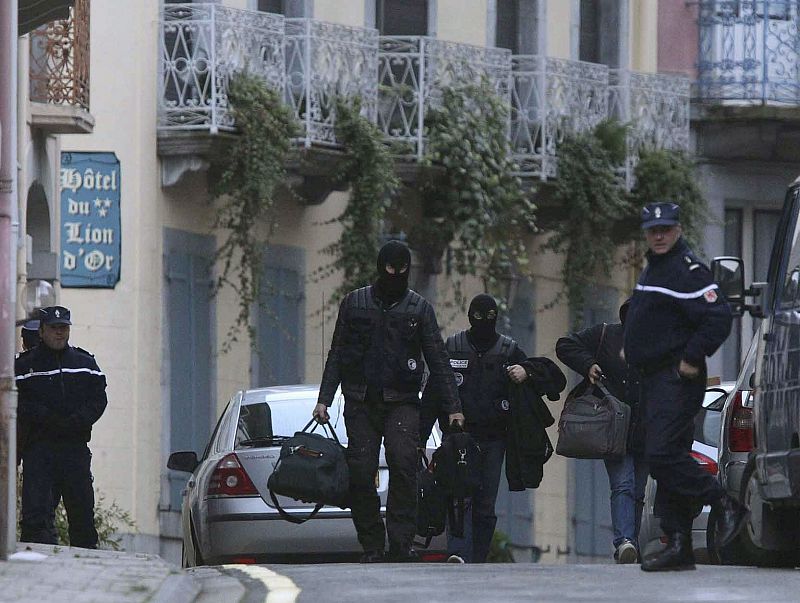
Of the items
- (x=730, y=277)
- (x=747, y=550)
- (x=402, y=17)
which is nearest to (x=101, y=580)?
(x=730, y=277)

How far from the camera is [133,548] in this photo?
26109 mm

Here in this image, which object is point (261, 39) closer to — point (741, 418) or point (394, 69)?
point (394, 69)

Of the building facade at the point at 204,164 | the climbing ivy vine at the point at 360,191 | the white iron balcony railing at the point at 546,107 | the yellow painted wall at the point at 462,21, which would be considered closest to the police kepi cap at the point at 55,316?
the building facade at the point at 204,164

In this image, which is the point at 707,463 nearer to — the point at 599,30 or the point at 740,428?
the point at 740,428

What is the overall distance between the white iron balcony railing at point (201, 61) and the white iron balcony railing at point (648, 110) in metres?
6.41

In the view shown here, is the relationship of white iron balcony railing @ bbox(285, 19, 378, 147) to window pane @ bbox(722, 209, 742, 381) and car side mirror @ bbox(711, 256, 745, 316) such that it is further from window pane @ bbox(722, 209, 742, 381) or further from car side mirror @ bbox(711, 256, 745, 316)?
car side mirror @ bbox(711, 256, 745, 316)

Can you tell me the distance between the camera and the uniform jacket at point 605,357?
1772cm

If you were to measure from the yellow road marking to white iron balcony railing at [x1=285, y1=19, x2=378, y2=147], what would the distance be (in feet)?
44.8

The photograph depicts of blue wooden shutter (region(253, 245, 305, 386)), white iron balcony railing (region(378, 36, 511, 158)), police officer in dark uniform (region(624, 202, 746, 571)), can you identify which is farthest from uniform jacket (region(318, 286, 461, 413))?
white iron balcony railing (region(378, 36, 511, 158))

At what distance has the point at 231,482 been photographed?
16656 millimetres

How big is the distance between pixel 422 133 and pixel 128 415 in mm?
5009

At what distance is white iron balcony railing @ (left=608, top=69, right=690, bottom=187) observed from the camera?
107 ft

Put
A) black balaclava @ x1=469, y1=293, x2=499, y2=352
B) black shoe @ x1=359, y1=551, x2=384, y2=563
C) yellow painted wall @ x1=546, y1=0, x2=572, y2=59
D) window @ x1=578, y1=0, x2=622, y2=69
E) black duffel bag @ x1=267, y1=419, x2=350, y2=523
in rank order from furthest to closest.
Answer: window @ x1=578, y1=0, x2=622, y2=69 < yellow painted wall @ x1=546, y1=0, x2=572, y2=59 < black balaclava @ x1=469, y1=293, x2=499, y2=352 < black shoe @ x1=359, y1=551, x2=384, y2=563 < black duffel bag @ x1=267, y1=419, x2=350, y2=523

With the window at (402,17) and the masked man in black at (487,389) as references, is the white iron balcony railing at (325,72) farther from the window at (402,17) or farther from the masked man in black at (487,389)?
the masked man in black at (487,389)
